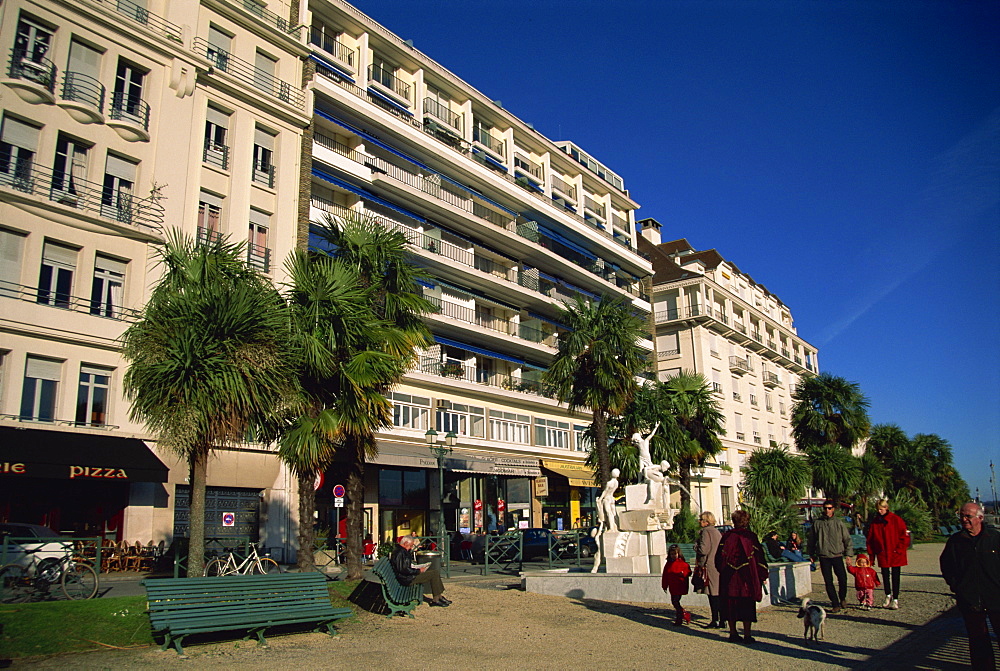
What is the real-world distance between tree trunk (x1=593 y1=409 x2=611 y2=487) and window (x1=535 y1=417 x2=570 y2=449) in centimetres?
1103

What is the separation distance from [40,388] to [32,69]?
Result: 858 centimetres

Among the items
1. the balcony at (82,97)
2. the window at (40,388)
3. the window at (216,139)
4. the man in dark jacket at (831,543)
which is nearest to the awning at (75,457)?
the window at (40,388)

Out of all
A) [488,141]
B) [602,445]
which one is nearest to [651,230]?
[488,141]

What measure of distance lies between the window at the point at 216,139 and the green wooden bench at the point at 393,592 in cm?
1737

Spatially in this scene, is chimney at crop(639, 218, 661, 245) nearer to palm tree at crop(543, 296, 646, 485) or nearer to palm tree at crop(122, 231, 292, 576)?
palm tree at crop(543, 296, 646, 485)

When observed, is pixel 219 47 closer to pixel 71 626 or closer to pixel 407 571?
pixel 407 571

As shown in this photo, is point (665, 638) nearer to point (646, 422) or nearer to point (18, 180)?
point (18, 180)

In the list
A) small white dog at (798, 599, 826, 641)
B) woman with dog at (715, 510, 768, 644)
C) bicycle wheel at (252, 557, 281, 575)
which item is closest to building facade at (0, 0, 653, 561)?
bicycle wheel at (252, 557, 281, 575)

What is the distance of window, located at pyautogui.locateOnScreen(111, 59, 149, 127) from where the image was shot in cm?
2220

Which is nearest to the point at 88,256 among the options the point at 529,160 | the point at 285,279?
the point at 285,279

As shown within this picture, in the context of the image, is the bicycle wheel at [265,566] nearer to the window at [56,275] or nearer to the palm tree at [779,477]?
the window at [56,275]

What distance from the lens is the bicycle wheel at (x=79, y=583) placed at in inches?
471

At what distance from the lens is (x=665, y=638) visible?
405 inches

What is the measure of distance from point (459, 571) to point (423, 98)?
21.5 meters
